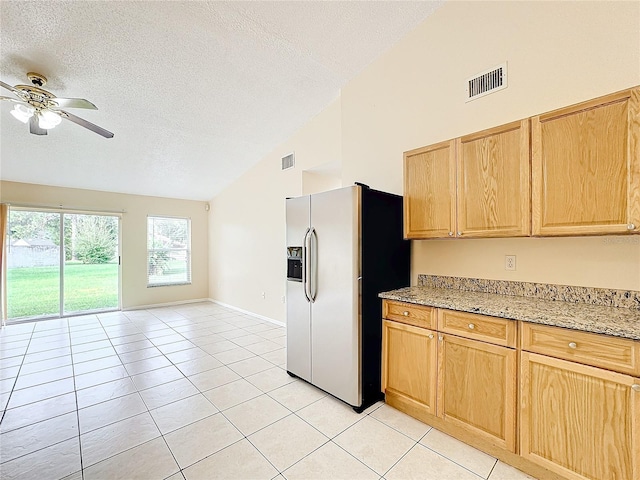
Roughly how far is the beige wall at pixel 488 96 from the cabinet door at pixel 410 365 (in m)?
0.67

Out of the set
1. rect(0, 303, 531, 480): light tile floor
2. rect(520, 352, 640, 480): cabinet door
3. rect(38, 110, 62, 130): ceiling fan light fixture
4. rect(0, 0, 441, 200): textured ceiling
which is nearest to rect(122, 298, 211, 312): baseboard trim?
rect(0, 303, 531, 480): light tile floor

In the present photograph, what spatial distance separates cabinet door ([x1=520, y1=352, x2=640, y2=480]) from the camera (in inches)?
51.6

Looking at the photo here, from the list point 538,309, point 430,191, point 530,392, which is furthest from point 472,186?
point 530,392

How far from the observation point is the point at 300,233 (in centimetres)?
277

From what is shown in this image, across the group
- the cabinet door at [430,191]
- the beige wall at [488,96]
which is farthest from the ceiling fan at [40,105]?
the cabinet door at [430,191]

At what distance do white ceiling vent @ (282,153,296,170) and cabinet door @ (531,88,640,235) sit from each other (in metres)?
3.18

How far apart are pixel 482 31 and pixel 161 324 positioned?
18.5 feet

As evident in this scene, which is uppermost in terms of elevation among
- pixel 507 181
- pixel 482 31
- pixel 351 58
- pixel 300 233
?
pixel 351 58

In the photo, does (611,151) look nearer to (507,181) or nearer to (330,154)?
(507,181)

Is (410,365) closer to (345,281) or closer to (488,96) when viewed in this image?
A: (345,281)

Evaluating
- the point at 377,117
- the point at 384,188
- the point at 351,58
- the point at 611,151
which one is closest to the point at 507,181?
the point at 611,151

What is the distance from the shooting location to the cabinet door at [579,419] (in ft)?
4.30

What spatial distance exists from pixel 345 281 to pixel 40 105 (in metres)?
2.91

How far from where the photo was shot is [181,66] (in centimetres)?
280
